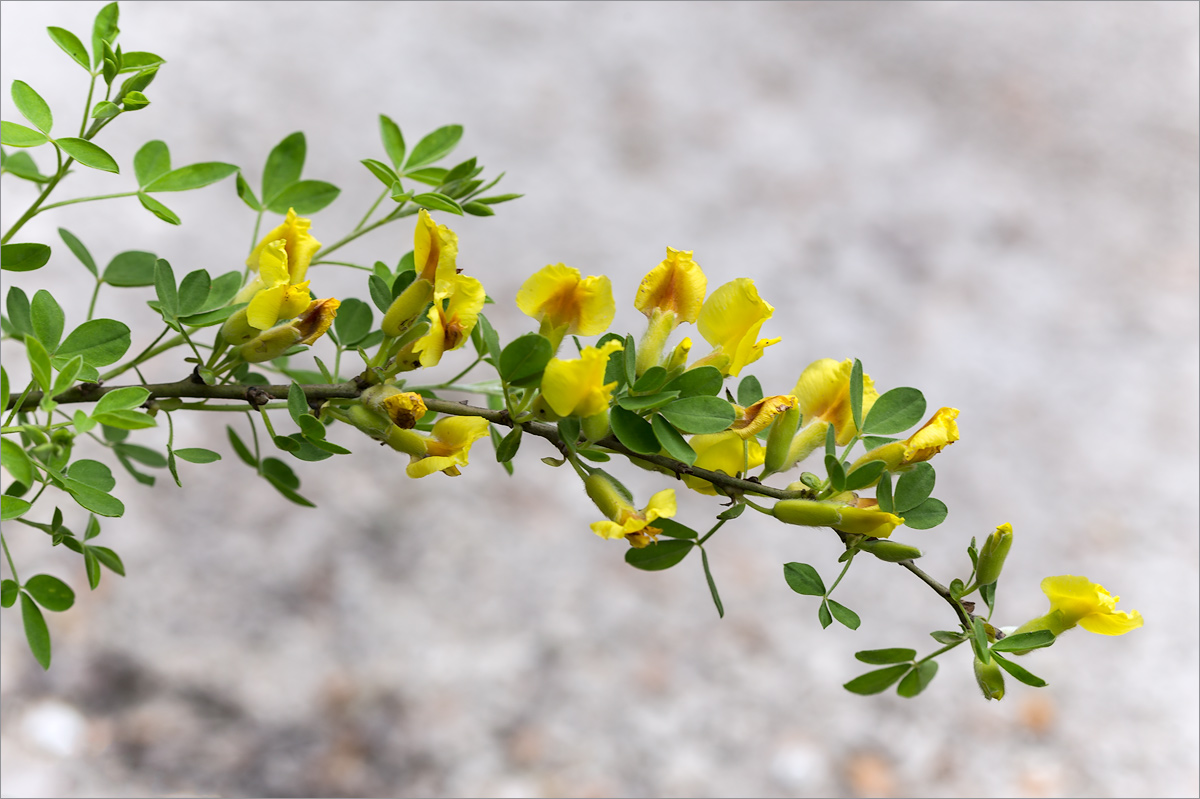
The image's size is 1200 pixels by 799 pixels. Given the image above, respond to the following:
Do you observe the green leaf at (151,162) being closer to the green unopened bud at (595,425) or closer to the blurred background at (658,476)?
the green unopened bud at (595,425)

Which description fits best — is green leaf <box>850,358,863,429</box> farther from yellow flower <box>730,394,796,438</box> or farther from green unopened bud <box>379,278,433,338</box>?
green unopened bud <box>379,278,433,338</box>

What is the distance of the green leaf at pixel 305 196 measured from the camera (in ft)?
1.47

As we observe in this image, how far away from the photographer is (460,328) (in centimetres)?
30

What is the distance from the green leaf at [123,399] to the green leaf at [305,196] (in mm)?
159

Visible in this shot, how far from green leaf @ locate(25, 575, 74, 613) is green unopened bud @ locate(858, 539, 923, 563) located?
1.09 ft

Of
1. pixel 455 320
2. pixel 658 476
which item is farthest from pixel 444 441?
pixel 658 476

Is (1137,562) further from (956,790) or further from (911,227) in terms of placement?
(911,227)

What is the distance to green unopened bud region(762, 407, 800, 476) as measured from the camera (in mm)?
318

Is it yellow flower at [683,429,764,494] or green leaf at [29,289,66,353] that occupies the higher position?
green leaf at [29,289,66,353]

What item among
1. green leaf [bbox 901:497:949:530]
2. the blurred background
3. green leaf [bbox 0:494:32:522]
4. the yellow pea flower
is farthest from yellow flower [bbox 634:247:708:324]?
the blurred background

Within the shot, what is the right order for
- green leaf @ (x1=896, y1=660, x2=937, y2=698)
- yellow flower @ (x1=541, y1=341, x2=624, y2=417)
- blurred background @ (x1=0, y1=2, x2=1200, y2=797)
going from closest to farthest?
yellow flower @ (x1=541, y1=341, x2=624, y2=417), green leaf @ (x1=896, y1=660, x2=937, y2=698), blurred background @ (x1=0, y1=2, x2=1200, y2=797)

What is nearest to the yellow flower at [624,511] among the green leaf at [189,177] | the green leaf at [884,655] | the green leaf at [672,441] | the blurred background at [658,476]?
the green leaf at [672,441]

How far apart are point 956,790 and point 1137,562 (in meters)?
0.51

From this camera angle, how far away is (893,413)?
35cm
